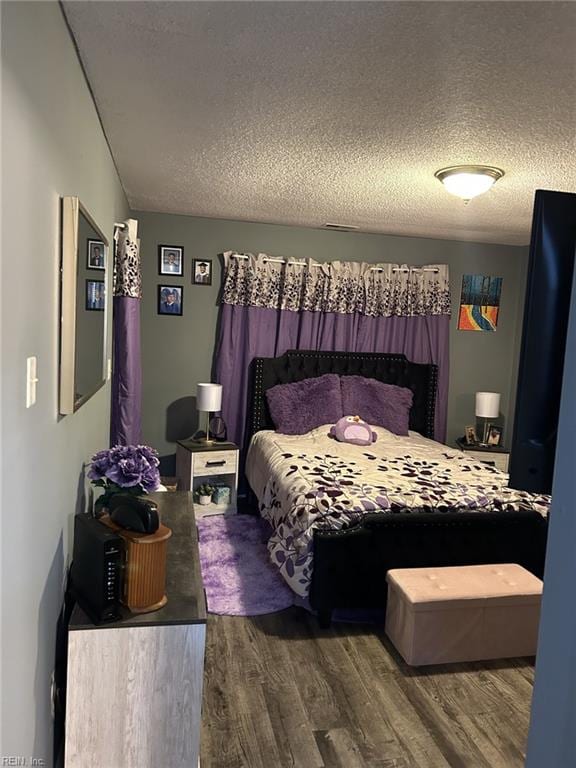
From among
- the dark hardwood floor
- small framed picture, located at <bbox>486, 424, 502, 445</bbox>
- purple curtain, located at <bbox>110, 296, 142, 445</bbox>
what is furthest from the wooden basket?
small framed picture, located at <bbox>486, 424, 502, 445</bbox>

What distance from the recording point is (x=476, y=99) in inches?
80.1

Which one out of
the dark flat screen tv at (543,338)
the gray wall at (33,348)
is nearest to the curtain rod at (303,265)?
the gray wall at (33,348)

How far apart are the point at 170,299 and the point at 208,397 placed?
0.93 metres

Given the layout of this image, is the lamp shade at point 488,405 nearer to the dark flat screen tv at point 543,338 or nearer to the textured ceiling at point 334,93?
the textured ceiling at point 334,93

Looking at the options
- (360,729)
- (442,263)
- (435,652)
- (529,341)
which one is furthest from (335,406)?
(529,341)

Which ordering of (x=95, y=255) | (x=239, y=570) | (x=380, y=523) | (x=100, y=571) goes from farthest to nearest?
(x=239, y=570) → (x=380, y=523) → (x=95, y=255) → (x=100, y=571)

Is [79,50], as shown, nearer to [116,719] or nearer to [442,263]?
[116,719]

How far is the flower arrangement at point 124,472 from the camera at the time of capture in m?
1.87

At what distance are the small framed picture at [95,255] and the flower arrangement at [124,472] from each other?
697mm

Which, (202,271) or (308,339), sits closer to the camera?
(202,271)

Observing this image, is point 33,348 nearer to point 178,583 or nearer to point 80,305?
point 80,305

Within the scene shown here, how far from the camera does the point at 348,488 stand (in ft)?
9.95

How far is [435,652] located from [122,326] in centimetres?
264

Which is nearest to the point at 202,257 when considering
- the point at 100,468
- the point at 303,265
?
the point at 303,265
